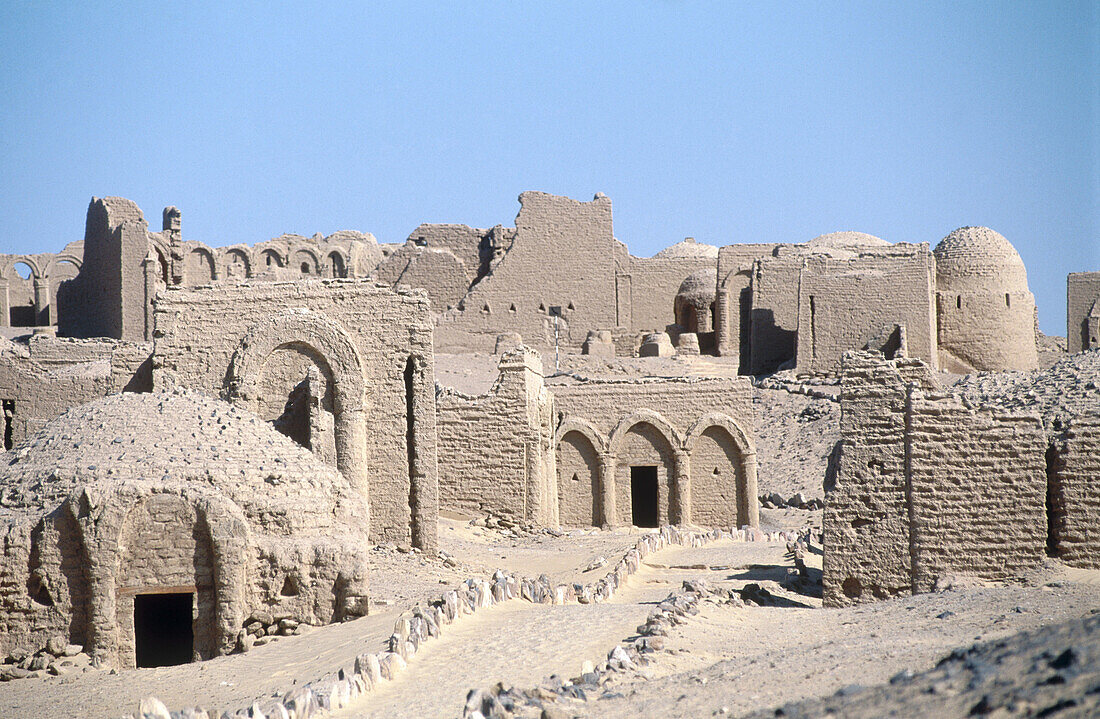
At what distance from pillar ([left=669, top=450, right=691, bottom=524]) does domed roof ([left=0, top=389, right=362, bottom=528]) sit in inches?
436

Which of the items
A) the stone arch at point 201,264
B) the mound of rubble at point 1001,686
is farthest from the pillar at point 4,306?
the mound of rubble at point 1001,686

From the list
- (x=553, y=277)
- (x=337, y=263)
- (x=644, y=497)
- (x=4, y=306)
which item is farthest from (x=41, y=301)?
(x=644, y=497)

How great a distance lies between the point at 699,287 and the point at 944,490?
91.6ft

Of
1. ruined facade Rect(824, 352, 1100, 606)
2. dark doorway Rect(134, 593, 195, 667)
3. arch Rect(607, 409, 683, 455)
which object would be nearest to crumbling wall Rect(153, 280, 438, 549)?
dark doorway Rect(134, 593, 195, 667)

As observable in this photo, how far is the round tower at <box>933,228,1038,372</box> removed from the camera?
106 feet

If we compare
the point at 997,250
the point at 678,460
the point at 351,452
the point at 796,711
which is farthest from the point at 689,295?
the point at 796,711

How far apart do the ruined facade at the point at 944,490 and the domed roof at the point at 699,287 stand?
26.6 meters

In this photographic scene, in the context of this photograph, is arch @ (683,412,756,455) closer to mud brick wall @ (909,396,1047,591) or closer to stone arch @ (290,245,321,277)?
mud brick wall @ (909,396,1047,591)

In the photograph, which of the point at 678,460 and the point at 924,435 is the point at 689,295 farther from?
the point at 924,435

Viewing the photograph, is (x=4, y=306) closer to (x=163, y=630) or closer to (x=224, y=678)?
(x=163, y=630)

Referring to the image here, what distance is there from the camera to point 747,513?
73.9ft

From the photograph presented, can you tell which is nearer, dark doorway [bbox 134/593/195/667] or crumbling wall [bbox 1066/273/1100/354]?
dark doorway [bbox 134/593/195/667]

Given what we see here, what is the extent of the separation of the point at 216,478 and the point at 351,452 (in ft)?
14.1

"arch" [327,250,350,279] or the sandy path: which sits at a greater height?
"arch" [327,250,350,279]
